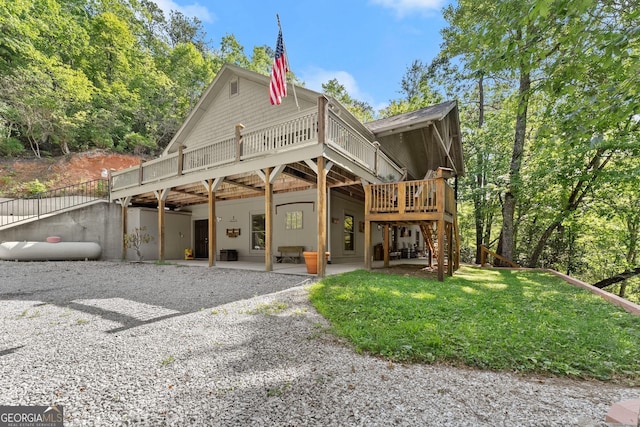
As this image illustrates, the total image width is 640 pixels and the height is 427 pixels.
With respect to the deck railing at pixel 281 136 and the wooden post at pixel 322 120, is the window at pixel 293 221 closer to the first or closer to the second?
the deck railing at pixel 281 136

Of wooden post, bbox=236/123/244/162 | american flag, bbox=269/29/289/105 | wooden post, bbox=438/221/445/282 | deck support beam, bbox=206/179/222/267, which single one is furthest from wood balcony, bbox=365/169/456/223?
deck support beam, bbox=206/179/222/267

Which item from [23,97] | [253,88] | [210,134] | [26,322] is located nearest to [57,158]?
[23,97]

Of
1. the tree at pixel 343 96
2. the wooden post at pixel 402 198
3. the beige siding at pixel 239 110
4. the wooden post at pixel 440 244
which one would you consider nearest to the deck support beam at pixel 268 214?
the beige siding at pixel 239 110

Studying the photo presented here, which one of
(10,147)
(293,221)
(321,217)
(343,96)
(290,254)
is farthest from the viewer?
(343,96)

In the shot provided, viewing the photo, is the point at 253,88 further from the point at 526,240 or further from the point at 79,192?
the point at 526,240

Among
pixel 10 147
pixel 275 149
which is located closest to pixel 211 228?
pixel 275 149

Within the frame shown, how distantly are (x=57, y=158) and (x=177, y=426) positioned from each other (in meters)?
26.4

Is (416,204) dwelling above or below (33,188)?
below

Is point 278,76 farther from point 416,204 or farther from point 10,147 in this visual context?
point 10,147

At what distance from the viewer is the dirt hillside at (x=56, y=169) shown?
57.4 feet

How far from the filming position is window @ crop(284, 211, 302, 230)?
37.3 ft

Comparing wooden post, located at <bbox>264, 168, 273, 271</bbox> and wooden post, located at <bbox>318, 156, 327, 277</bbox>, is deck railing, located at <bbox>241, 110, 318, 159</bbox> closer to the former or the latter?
wooden post, located at <bbox>264, 168, 273, 271</bbox>

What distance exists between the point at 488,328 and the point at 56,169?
26.1 m

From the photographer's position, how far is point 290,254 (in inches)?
449
